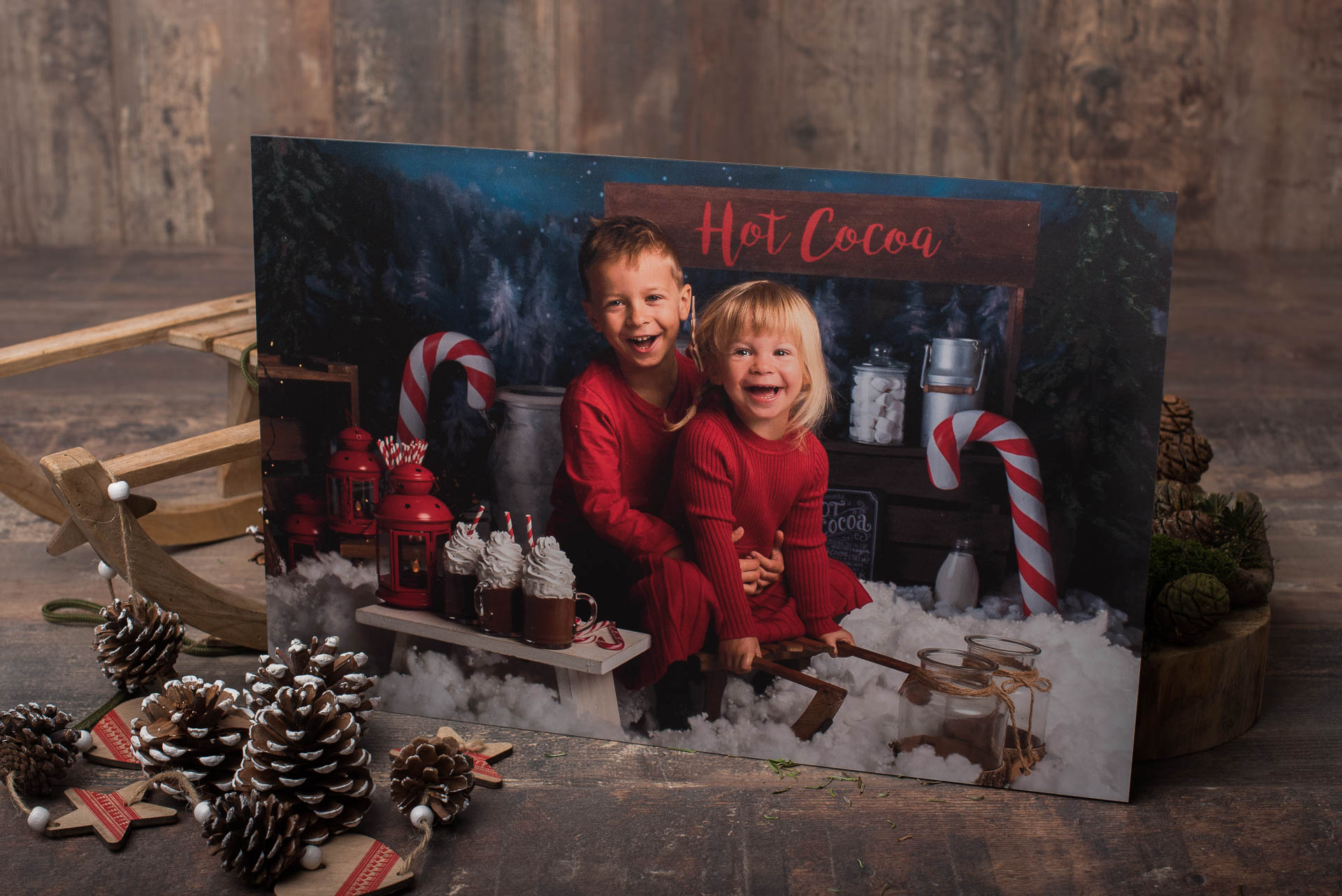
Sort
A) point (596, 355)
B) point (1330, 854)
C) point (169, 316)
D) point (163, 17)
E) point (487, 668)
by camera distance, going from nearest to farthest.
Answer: point (1330, 854), point (596, 355), point (487, 668), point (169, 316), point (163, 17)

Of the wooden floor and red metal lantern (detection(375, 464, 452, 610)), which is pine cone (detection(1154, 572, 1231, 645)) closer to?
the wooden floor

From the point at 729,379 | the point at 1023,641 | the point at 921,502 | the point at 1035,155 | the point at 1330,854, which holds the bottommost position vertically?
the point at 1330,854

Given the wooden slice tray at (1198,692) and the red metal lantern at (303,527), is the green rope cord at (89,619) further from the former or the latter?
the wooden slice tray at (1198,692)

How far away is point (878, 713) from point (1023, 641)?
0.18m

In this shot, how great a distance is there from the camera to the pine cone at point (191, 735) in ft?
4.19

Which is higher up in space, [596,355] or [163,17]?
[163,17]

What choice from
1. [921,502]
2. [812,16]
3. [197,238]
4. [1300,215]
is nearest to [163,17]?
[197,238]

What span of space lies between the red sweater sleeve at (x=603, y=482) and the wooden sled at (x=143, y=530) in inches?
18.5

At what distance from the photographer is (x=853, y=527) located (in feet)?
4.37

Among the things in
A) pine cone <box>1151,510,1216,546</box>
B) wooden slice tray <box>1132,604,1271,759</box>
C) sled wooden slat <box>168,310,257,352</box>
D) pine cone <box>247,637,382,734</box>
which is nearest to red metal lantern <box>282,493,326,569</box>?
pine cone <box>247,637,382,734</box>

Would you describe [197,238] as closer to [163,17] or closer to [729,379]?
[163,17]

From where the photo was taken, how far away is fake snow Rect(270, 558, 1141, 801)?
1.32 meters

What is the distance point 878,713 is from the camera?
1.37 metres

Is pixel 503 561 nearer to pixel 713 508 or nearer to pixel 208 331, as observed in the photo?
pixel 713 508
